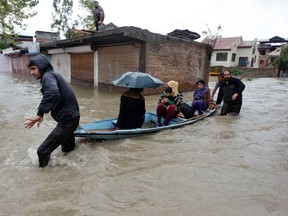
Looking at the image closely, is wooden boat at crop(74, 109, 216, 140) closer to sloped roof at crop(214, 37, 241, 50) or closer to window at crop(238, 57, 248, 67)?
sloped roof at crop(214, 37, 241, 50)

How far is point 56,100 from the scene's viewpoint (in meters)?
3.12

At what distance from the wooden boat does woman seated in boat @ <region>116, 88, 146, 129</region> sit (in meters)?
0.22

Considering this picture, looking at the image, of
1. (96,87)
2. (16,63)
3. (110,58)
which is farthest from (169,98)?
(16,63)

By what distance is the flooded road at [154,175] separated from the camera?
2645mm

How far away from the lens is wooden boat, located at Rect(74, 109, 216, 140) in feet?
14.3

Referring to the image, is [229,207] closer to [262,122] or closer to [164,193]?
→ [164,193]

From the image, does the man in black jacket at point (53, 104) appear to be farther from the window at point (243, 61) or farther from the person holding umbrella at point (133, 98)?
the window at point (243, 61)

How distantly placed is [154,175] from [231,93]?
4.53m

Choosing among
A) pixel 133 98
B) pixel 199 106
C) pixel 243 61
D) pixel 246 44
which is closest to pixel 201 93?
pixel 199 106

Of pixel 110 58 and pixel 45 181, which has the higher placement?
pixel 110 58

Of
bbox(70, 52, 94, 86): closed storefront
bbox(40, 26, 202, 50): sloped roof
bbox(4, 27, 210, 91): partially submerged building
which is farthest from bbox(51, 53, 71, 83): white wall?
bbox(40, 26, 202, 50): sloped roof

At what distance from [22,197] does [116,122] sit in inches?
108

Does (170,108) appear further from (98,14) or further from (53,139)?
(98,14)

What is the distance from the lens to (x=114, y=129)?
209 inches
